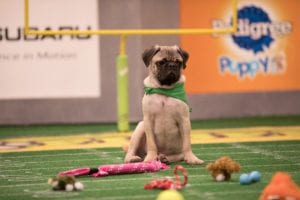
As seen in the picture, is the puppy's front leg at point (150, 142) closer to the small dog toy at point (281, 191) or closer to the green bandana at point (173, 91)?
the green bandana at point (173, 91)

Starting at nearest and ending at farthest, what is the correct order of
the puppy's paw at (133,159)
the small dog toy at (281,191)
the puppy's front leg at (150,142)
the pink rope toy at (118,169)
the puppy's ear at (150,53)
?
1. the small dog toy at (281,191)
2. the pink rope toy at (118,169)
3. the puppy's front leg at (150,142)
4. the puppy's paw at (133,159)
5. the puppy's ear at (150,53)

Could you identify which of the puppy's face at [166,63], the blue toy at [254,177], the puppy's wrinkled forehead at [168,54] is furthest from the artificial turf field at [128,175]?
the puppy's wrinkled forehead at [168,54]

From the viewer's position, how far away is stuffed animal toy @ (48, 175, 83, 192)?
7.40 meters

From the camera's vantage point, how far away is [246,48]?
15.2m

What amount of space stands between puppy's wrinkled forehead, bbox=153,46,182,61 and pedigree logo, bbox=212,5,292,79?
573 centimetres

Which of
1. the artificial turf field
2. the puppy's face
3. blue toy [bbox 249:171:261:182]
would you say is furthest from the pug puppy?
blue toy [bbox 249:171:261:182]

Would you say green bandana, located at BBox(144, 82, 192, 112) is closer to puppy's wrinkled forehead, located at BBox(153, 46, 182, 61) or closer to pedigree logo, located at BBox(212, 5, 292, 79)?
puppy's wrinkled forehead, located at BBox(153, 46, 182, 61)

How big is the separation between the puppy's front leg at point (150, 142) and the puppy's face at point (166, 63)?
47cm

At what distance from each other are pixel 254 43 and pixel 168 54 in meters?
6.03

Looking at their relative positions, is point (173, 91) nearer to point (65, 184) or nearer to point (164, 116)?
point (164, 116)

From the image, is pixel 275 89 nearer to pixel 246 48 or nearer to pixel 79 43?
pixel 246 48

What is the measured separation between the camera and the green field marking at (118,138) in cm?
1153

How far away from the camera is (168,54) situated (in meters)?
9.41

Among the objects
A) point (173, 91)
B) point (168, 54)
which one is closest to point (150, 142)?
point (173, 91)
